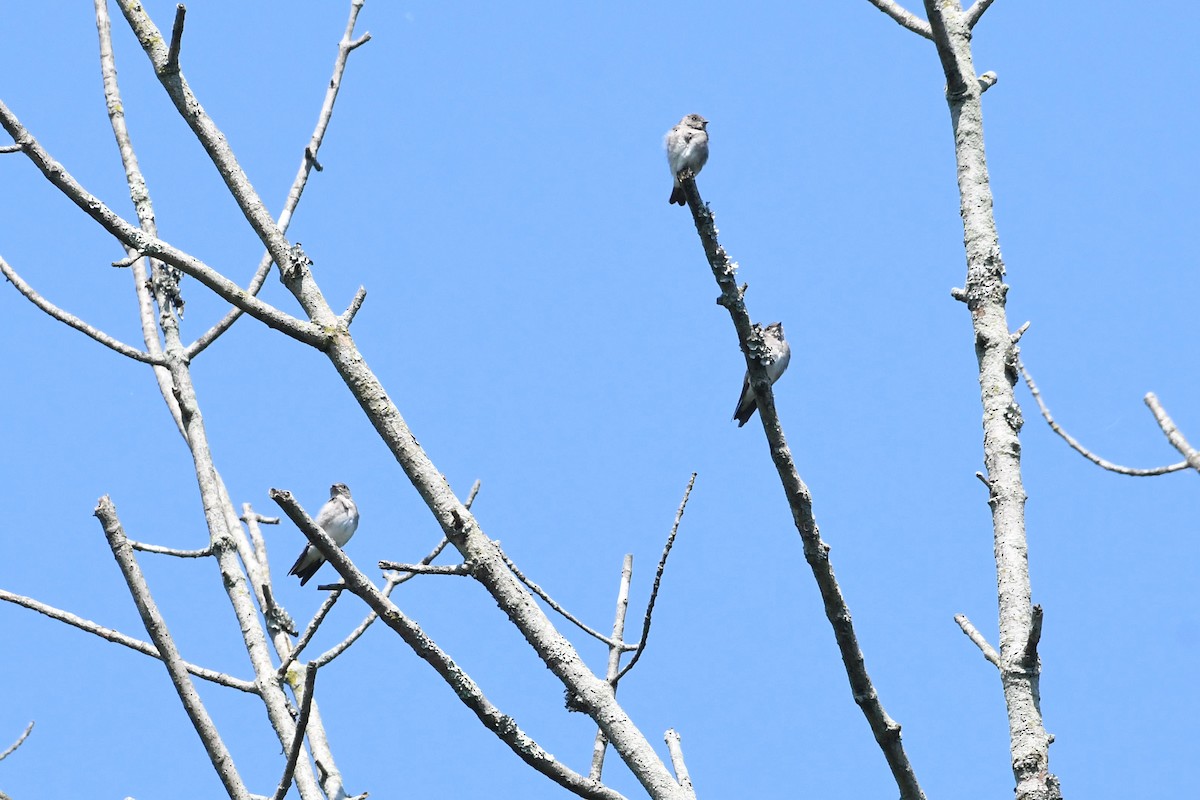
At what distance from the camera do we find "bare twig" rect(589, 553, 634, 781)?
4.24 m

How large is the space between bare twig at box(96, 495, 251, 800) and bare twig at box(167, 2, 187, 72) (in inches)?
56.0

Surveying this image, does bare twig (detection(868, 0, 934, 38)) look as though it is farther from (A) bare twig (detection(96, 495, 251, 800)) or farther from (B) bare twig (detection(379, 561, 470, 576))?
(A) bare twig (detection(96, 495, 251, 800))

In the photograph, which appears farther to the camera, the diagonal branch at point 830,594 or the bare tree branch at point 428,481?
the diagonal branch at point 830,594

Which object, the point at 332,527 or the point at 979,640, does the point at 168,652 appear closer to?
the point at 979,640

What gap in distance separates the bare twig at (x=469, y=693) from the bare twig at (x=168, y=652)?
0.82 m

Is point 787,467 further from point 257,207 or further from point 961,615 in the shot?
point 257,207

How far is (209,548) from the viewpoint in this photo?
17.6ft

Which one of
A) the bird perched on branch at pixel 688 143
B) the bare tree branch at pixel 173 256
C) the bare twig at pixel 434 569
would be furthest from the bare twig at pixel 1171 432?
the bird perched on branch at pixel 688 143

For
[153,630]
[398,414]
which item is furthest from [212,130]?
[153,630]

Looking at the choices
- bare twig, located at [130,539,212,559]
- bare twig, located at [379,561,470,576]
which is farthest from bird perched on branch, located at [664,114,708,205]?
bare twig, located at [379,561,470,576]

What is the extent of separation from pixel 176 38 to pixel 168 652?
1.81 metres

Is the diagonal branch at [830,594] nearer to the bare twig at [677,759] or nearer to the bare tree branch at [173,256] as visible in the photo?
the bare twig at [677,759]

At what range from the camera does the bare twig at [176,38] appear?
3729mm

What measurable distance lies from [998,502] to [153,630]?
2223 millimetres
